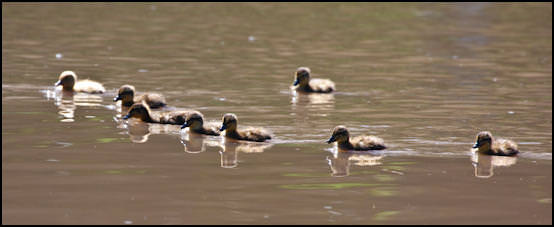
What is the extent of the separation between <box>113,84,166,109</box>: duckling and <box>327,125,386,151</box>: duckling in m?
4.08

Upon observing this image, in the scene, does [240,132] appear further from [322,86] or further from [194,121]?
[322,86]

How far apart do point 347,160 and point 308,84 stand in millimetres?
6595

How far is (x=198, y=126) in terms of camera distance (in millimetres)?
12938

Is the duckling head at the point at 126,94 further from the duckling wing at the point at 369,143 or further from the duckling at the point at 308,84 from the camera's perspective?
the duckling wing at the point at 369,143

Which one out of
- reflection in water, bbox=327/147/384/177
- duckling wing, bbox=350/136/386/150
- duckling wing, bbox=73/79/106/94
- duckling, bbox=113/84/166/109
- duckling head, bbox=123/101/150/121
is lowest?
reflection in water, bbox=327/147/384/177

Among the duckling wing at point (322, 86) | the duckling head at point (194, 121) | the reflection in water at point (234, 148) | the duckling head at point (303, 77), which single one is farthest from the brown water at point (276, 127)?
the duckling head at point (303, 77)

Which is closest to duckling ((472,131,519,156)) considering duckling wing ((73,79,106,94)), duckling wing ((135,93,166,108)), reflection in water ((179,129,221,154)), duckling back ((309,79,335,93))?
reflection in water ((179,129,221,154))

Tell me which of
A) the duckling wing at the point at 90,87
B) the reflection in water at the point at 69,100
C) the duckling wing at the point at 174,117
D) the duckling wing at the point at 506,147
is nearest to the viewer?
the duckling wing at the point at 506,147

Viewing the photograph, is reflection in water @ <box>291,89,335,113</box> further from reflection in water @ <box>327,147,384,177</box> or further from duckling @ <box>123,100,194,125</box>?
reflection in water @ <box>327,147,384,177</box>

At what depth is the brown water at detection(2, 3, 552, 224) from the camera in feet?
29.1

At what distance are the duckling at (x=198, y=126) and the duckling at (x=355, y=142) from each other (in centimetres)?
171

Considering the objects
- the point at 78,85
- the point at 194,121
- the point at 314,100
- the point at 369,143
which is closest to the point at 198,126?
the point at 194,121

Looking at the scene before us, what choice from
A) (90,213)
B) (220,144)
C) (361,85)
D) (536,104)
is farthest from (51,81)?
(90,213)

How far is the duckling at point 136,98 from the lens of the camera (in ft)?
49.8
